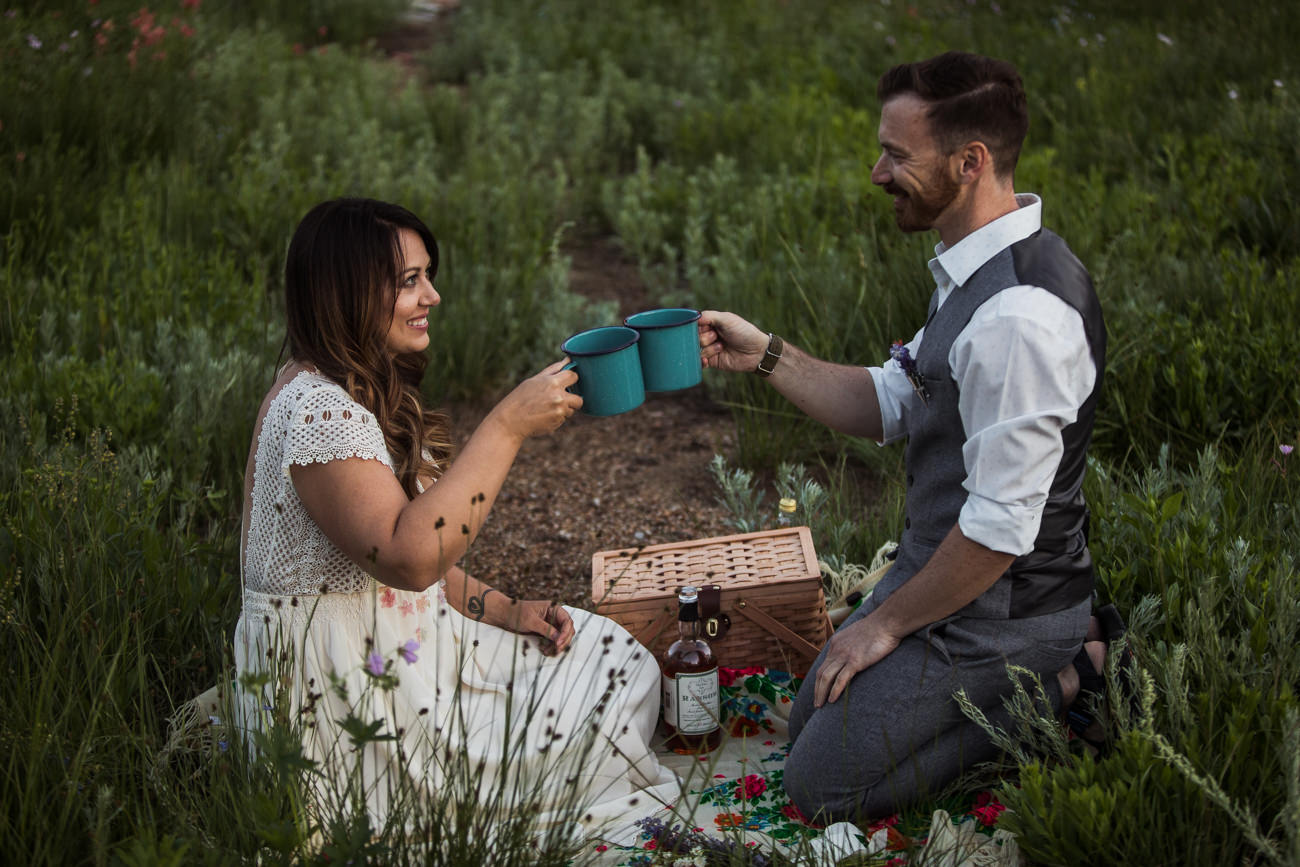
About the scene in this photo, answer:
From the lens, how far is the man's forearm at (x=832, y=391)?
3223 mm

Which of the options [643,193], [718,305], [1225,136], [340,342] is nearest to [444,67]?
[643,193]

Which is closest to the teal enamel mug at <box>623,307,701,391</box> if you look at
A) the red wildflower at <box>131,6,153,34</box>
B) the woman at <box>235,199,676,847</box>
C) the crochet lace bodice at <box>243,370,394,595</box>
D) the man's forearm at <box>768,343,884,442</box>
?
the woman at <box>235,199,676,847</box>

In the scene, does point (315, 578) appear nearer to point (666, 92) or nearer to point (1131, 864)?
point (1131, 864)

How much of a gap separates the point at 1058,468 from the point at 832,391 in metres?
0.74

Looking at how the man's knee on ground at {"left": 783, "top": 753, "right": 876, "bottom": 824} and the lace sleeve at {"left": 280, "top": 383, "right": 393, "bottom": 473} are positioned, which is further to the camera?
the man's knee on ground at {"left": 783, "top": 753, "right": 876, "bottom": 824}

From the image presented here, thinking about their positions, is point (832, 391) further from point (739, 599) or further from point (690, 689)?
point (690, 689)

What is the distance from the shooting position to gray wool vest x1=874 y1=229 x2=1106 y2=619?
2.61 meters

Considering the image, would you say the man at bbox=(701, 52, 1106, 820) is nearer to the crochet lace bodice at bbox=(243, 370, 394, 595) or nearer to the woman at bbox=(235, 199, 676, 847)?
the woman at bbox=(235, 199, 676, 847)

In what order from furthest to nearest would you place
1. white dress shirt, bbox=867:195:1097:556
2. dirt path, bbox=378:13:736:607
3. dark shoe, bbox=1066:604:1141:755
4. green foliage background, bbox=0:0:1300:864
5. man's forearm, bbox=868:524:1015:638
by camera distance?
dirt path, bbox=378:13:736:607
dark shoe, bbox=1066:604:1141:755
man's forearm, bbox=868:524:1015:638
white dress shirt, bbox=867:195:1097:556
green foliage background, bbox=0:0:1300:864

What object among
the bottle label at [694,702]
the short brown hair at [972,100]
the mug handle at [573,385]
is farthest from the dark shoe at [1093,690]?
the mug handle at [573,385]

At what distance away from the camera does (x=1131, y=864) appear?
223 centimetres

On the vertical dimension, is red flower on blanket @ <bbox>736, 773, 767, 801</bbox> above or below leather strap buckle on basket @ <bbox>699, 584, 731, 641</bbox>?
below

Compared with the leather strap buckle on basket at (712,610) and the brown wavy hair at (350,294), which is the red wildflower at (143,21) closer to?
the brown wavy hair at (350,294)

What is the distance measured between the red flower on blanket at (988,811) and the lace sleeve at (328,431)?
1519 mm
